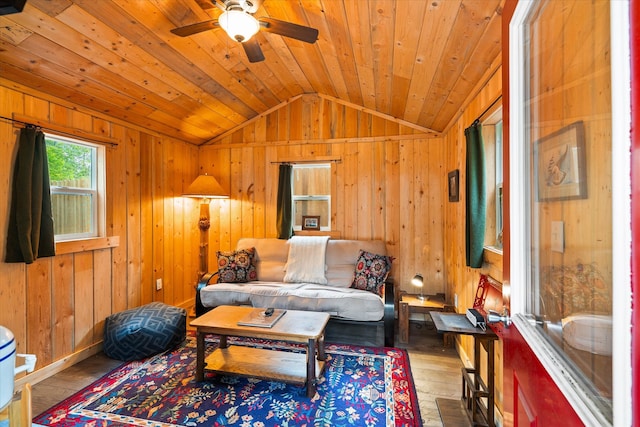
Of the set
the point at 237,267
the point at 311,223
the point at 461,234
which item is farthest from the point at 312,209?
the point at 461,234

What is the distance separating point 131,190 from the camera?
3.19 metres

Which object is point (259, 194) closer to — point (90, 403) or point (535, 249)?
point (90, 403)

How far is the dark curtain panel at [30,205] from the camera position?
2.14 metres

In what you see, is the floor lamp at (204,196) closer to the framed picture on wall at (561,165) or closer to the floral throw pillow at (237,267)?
the floral throw pillow at (237,267)

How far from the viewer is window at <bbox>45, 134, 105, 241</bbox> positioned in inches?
101

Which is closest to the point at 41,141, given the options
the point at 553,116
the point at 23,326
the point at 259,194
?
the point at 23,326

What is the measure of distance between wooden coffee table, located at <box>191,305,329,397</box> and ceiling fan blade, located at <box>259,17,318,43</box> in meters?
1.92

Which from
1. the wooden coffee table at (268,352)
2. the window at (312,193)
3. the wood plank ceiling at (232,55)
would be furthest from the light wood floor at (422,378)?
the wood plank ceiling at (232,55)

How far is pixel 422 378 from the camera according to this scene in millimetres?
2352

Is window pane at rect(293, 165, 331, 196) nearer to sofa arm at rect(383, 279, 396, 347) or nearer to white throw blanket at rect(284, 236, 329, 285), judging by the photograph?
white throw blanket at rect(284, 236, 329, 285)

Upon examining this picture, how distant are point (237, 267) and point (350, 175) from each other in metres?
1.81

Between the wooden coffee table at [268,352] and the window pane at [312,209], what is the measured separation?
1.74 metres

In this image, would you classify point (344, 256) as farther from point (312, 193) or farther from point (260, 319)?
point (260, 319)

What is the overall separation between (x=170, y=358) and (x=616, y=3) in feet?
10.6
